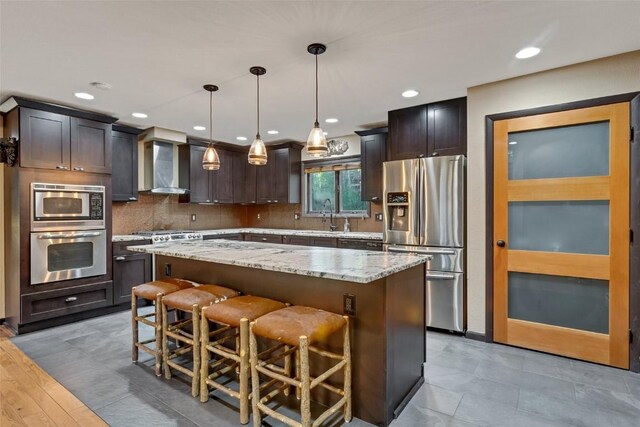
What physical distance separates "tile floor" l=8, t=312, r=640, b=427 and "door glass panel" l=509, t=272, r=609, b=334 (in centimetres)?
32

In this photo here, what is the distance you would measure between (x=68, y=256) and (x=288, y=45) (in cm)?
342

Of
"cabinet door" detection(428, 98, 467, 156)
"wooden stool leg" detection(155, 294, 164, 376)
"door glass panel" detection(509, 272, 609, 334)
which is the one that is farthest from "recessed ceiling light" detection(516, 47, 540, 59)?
"wooden stool leg" detection(155, 294, 164, 376)

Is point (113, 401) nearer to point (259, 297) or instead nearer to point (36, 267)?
point (259, 297)

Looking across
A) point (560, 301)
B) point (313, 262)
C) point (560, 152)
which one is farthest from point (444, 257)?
point (313, 262)

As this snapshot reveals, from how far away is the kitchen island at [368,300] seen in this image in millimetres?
1977

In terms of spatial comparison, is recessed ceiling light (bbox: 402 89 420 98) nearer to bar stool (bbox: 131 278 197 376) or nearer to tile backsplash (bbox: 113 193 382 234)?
tile backsplash (bbox: 113 193 382 234)

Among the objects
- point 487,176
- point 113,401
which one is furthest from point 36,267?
point 487,176

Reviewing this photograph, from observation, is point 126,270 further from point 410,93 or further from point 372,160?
point 410,93

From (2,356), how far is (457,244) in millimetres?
4332

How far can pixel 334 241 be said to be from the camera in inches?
187

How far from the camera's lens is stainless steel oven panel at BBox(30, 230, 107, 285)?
3582 mm

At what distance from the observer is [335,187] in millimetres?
5695

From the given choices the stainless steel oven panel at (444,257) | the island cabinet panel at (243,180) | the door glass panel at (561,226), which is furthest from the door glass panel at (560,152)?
the island cabinet panel at (243,180)

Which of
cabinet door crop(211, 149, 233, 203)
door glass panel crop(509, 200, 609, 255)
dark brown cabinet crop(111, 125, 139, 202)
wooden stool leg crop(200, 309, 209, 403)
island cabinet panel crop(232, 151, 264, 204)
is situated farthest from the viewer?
island cabinet panel crop(232, 151, 264, 204)
